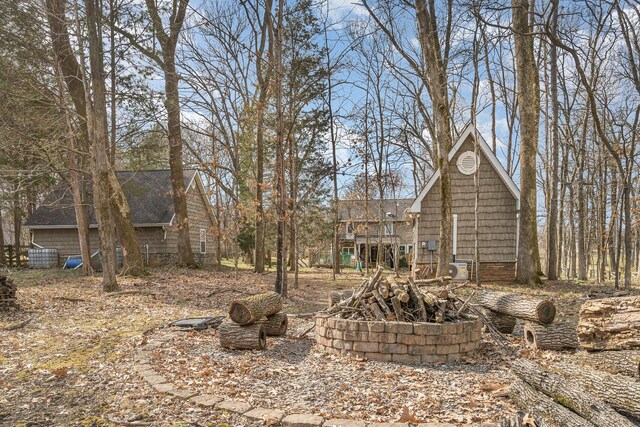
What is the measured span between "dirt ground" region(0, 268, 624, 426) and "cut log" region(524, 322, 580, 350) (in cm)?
23

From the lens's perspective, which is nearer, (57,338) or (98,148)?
(57,338)

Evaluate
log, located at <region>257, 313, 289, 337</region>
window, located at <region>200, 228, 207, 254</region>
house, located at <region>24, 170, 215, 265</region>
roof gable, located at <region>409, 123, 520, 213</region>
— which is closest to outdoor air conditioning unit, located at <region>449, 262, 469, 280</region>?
roof gable, located at <region>409, 123, 520, 213</region>

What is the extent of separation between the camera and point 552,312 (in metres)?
6.54

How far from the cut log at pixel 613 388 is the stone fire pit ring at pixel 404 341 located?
5.61 ft

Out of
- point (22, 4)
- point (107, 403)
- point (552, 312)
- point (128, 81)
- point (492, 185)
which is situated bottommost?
point (107, 403)

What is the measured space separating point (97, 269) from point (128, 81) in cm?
885

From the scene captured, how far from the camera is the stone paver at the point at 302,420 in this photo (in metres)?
3.62

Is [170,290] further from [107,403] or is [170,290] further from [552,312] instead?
[552,312]

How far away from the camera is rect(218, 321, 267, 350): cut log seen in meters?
6.16

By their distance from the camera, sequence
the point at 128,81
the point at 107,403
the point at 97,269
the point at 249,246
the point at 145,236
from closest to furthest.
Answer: the point at 107,403
the point at 128,81
the point at 97,269
the point at 145,236
the point at 249,246

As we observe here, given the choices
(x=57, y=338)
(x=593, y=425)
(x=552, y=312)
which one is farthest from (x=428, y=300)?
(x=57, y=338)

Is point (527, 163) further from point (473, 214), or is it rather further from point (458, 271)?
point (458, 271)

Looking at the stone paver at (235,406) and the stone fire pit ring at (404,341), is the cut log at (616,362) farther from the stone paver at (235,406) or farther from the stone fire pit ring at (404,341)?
the stone paver at (235,406)

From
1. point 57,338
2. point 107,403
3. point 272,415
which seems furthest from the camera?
point 57,338
